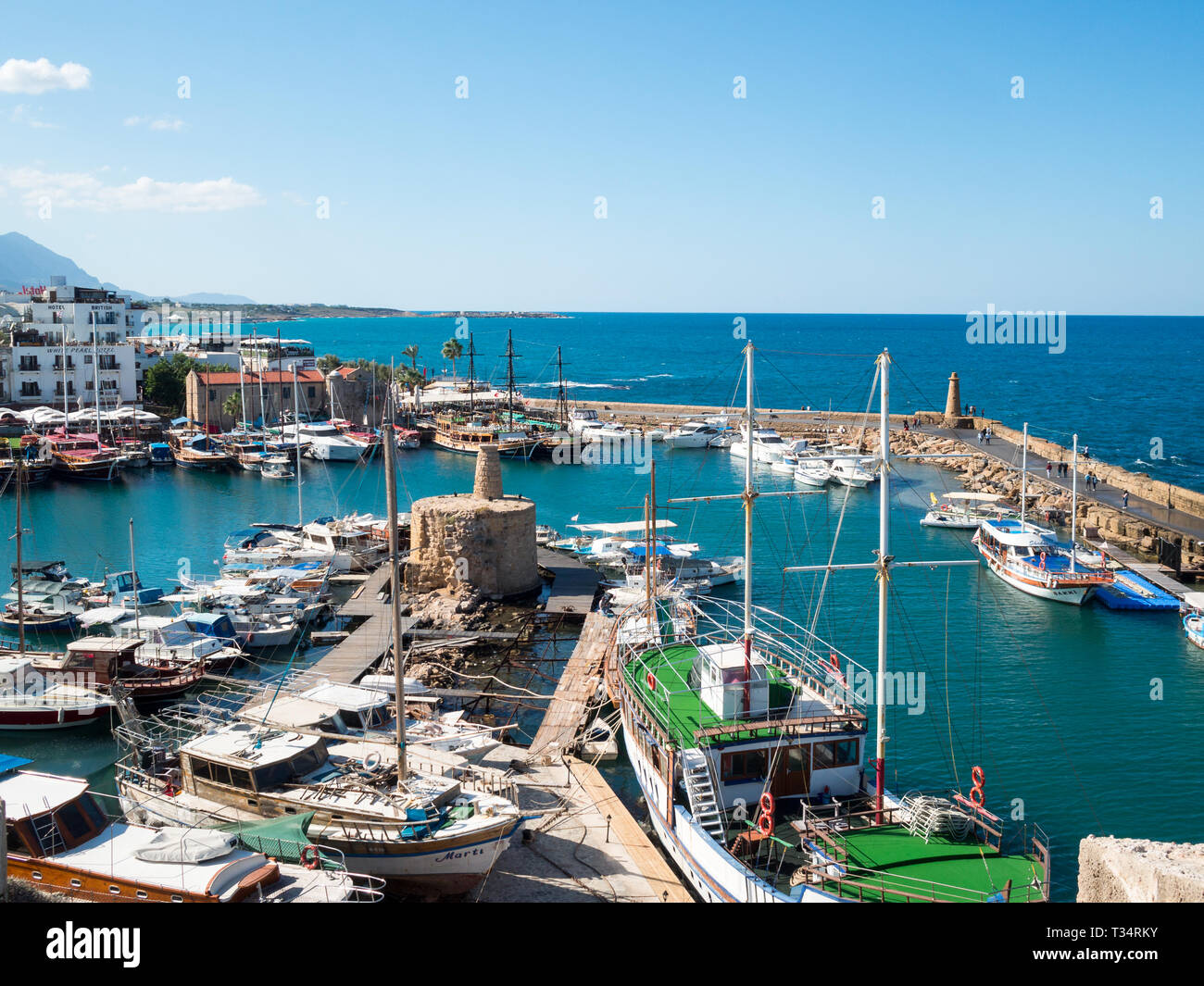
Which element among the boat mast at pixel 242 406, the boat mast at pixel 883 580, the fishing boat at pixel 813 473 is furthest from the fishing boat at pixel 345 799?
the boat mast at pixel 242 406

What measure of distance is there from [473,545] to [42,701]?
611 inches

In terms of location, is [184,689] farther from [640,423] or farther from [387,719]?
[640,423]

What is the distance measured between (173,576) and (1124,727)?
120ft

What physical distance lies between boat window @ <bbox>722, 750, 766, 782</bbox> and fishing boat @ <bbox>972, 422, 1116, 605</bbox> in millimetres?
25546

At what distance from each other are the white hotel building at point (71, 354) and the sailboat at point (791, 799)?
72.8 m

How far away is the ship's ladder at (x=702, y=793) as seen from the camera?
19250 mm

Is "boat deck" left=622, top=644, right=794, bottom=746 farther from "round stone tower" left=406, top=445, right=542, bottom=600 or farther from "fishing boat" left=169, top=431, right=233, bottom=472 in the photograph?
"fishing boat" left=169, top=431, right=233, bottom=472

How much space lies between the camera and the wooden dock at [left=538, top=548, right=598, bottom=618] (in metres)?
38.6

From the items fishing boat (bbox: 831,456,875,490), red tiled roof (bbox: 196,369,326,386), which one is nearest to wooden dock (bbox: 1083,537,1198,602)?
fishing boat (bbox: 831,456,875,490)

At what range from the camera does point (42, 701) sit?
2856cm

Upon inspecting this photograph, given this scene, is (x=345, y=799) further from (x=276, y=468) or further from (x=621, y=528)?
(x=276, y=468)

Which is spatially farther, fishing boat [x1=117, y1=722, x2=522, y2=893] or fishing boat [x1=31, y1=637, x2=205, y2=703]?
fishing boat [x1=31, y1=637, x2=205, y2=703]
